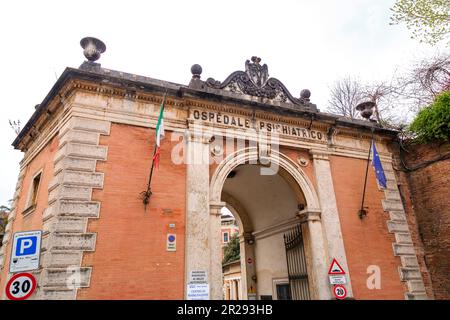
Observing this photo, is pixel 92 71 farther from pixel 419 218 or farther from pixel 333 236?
pixel 419 218

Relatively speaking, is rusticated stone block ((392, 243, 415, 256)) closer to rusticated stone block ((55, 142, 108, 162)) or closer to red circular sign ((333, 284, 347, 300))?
red circular sign ((333, 284, 347, 300))

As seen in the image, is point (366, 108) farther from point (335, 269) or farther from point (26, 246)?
point (26, 246)

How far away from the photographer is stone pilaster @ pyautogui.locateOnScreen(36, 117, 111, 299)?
657 cm

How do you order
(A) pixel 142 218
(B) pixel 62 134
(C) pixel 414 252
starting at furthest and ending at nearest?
(C) pixel 414 252 < (B) pixel 62 134 < (A) pixel 142 218

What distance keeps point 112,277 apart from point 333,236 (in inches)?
242

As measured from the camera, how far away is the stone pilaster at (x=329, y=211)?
9438mm

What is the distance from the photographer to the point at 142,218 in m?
7.71

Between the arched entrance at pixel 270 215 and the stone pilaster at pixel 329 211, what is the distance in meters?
0.19

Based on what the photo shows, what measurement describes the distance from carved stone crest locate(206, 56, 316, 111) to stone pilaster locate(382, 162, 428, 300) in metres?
3.90

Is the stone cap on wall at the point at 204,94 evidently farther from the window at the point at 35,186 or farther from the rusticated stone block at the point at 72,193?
the rusticated stone block at the point at 72,193

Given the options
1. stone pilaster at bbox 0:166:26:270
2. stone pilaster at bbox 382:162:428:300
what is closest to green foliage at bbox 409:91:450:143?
stone pilaster at bbox 382:162:428:300

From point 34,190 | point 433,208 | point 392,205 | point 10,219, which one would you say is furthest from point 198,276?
point 433,208
